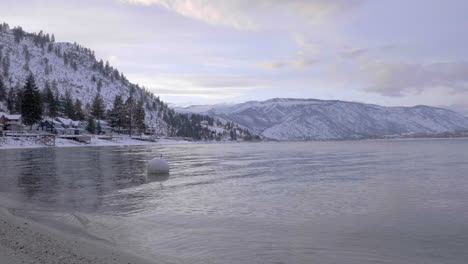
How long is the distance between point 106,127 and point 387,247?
629 ft

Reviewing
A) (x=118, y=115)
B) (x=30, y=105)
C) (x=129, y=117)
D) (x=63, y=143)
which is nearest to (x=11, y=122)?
(x=30, y=105)

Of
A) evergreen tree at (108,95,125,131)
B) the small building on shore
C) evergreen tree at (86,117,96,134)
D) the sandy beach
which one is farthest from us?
evergreen tree at (108,95,125,131)

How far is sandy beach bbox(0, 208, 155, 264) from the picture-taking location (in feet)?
35.4

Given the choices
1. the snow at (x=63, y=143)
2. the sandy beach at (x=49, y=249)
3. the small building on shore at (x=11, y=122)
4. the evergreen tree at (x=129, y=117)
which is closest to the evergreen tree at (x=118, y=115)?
the evergreen tree at (x=129, y=117)

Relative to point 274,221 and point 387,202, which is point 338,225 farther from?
point 387,202

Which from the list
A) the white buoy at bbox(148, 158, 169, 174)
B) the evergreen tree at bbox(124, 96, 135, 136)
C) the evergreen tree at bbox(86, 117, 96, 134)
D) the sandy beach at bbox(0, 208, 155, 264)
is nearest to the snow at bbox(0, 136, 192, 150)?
the evergreen tree at bbox(124, 96, 135, 136)

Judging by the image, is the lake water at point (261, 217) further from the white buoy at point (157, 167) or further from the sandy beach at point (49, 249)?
the white buoy at point (157, 167)

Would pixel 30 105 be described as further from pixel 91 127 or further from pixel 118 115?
pixel 118 115

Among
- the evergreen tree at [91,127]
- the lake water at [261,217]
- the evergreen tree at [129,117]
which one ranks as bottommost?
the lake water at [261,217]

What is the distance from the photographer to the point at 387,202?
2327 centimetres

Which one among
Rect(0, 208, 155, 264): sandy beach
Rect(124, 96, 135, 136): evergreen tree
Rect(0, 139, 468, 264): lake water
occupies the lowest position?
Rect(0, 139, 468, 264): lake water

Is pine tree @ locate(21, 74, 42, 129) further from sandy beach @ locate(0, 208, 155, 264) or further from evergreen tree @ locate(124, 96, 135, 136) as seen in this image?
sandy beach @ locate(0, 208, 155, 264)

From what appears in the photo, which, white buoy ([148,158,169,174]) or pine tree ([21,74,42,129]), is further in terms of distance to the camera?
pine tree ([21,74,42,129])

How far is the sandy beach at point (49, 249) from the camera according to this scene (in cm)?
1078
